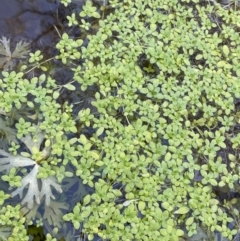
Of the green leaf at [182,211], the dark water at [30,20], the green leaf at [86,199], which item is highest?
the dark water at [30,20]

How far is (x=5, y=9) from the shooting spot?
279cm

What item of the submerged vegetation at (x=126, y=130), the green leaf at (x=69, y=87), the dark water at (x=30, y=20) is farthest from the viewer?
the dark water at (x=30, y=20)

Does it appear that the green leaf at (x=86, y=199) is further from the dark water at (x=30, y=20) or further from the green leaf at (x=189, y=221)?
the dark water at (x=30, y=20)

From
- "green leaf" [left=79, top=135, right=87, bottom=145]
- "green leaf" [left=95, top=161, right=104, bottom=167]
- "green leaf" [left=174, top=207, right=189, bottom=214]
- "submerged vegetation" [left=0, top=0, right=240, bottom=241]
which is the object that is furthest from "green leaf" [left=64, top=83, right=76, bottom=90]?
"green leaf" [left=174, top=207, right=189, bottom=214]

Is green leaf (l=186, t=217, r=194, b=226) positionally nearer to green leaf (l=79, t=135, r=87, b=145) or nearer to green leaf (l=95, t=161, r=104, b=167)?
green leaf (l=95, t=161, r=104, b=167)

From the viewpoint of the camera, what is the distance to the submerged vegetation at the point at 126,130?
2.30 meters

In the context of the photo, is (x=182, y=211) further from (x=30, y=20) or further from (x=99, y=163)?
(x=30, y=20)

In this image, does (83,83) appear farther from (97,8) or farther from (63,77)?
(97,8)

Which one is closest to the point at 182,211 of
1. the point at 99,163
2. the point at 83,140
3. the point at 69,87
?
the point at 99,163

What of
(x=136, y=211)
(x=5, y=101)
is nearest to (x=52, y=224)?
(x=136, y=211)

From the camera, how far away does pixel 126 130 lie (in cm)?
246

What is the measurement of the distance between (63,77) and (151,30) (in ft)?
2.04

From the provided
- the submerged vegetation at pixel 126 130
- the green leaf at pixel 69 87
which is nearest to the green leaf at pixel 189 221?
the submerged vegetation at pixel 126 130

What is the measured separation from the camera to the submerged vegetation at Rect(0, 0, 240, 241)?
2301 mm
